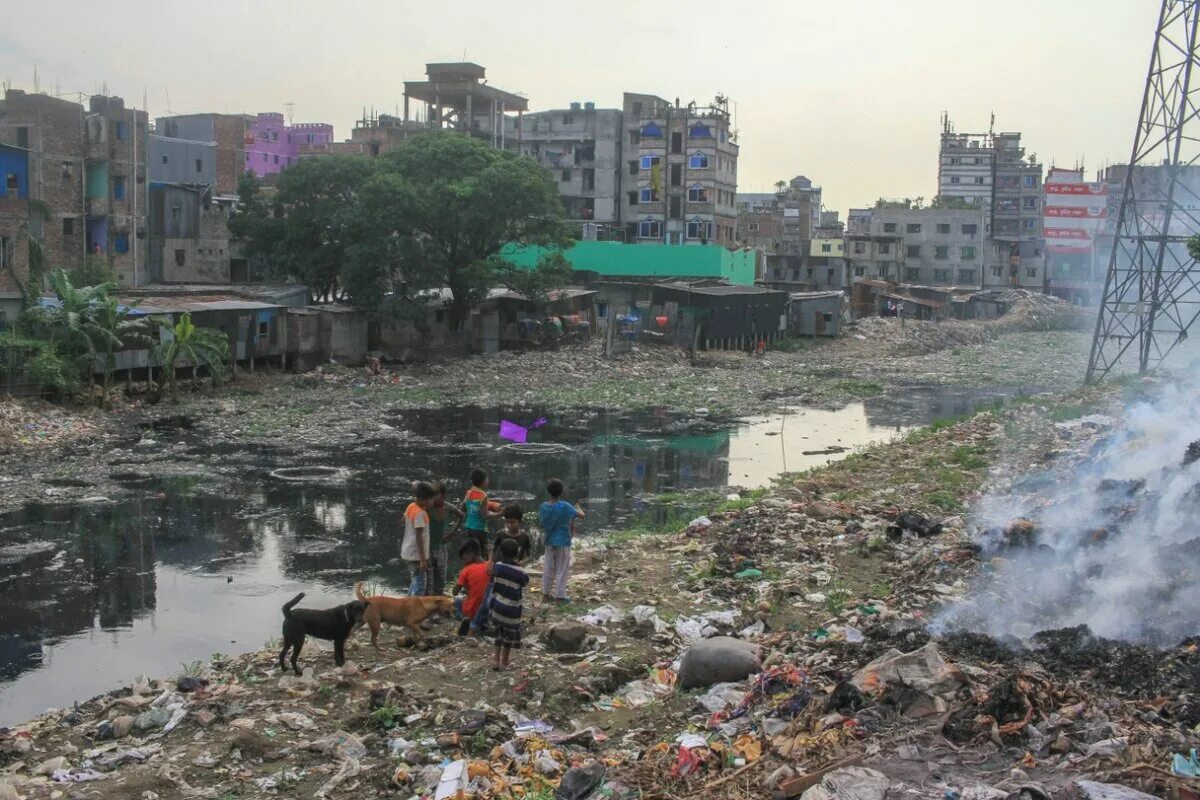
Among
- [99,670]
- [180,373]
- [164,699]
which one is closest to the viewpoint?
[164,699]

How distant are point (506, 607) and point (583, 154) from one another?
55.5 meters

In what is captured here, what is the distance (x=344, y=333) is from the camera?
107 ft

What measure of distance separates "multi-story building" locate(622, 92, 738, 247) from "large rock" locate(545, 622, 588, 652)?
162 ft

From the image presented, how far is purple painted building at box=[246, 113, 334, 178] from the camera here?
62625 millimetres

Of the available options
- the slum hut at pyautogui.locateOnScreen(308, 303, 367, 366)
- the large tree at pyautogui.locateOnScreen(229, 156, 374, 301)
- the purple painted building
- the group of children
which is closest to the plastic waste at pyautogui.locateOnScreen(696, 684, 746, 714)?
the group of children

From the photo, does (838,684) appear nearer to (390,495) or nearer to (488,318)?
(390,495)

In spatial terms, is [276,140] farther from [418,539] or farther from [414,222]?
[418,539]

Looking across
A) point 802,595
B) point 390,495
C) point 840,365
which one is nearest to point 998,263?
point 840,365

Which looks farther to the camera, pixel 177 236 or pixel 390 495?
pixel 177 236

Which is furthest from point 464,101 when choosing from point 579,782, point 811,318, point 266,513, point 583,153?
point 579,782

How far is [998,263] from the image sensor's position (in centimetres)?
6850

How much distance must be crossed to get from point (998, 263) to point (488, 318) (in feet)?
137

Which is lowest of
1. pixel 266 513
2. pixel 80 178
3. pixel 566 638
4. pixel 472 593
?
pixel 266 513

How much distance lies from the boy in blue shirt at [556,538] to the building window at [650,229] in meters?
49.4
